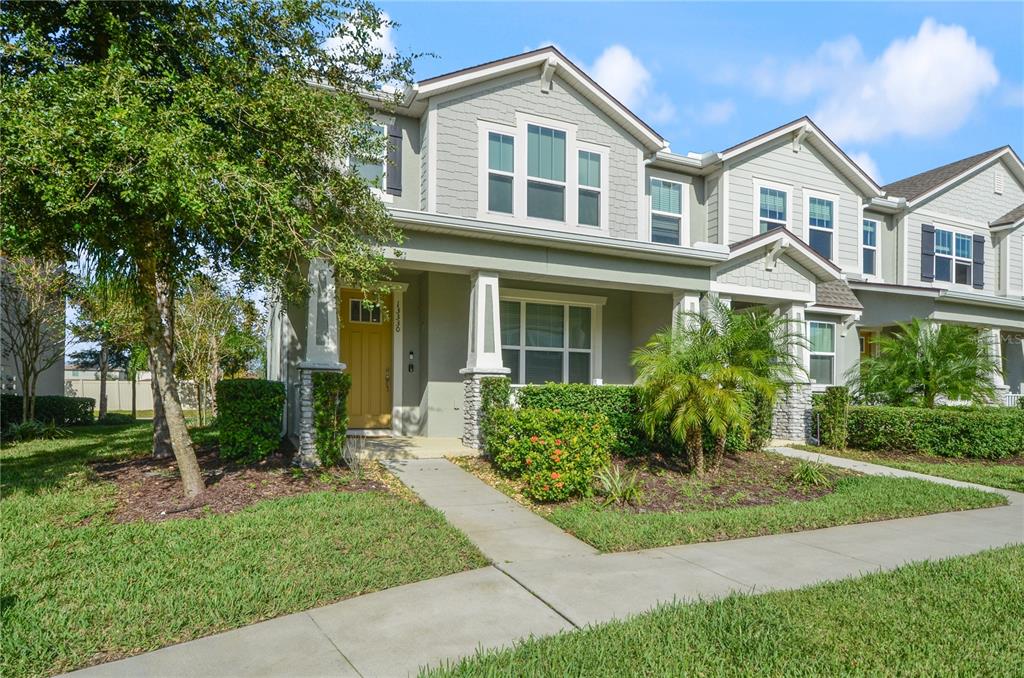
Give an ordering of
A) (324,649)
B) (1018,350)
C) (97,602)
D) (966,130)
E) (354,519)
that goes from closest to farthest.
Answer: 1. (324,649)
2. (97,602)
3. (354,519)
4. (966,130)
5. (1018,350)

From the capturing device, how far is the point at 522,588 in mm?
4465

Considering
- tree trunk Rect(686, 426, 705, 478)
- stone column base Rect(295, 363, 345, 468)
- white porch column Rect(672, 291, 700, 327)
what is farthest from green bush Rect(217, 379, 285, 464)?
white porch column Rect(672, 291, 700, 327)

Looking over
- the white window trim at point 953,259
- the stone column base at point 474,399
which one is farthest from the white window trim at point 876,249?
the stone column base at point 474,399

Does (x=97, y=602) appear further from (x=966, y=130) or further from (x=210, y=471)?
(x=966, y=130)

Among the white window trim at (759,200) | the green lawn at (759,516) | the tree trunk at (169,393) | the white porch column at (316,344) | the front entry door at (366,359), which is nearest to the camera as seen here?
the green lawn at (759,516)

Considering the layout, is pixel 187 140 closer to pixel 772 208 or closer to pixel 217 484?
pixel 217 484

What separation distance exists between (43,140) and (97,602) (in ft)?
11.6

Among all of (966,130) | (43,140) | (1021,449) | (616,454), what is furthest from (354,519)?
(966,130)

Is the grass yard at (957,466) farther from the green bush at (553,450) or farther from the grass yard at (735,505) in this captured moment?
the green bush at (553,450)

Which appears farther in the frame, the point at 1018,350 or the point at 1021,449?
the point at 1018,350

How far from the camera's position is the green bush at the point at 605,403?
31.0 feet

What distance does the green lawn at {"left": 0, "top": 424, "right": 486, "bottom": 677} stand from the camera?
3645mm

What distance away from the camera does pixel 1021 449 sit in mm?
11539

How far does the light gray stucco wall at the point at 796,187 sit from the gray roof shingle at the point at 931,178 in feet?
9.10
